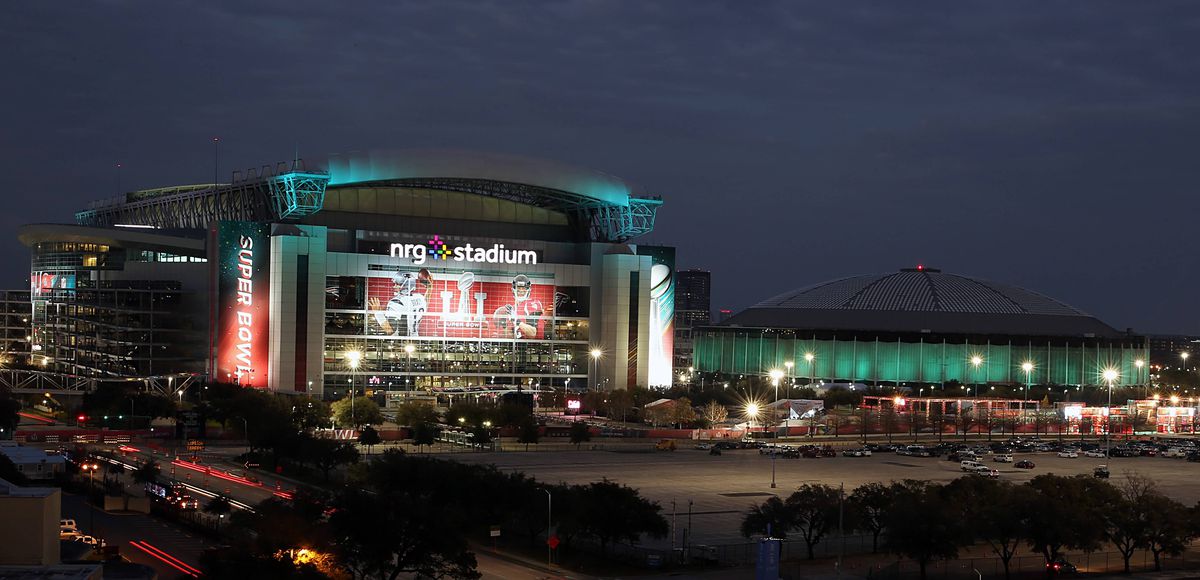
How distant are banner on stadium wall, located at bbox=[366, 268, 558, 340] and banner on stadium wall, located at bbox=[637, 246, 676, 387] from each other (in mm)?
10892

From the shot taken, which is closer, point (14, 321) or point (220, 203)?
point (220, 203)

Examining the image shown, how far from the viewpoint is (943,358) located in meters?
157

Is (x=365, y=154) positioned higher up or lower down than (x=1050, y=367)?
higher up

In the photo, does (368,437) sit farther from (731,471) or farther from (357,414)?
(731,471)

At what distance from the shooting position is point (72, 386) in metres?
132

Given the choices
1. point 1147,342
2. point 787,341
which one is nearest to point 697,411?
point 787,341

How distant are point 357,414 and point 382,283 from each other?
115 ft

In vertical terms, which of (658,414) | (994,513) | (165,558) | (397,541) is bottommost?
Result: (165,558)

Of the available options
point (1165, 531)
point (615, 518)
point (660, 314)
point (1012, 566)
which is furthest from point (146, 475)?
point (660, 314)

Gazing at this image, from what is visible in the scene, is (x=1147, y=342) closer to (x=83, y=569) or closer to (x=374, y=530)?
(x=374, y=530)

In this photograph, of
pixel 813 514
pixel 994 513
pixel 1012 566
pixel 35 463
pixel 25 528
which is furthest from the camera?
pixel 35 463

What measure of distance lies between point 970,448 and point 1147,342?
242 ft

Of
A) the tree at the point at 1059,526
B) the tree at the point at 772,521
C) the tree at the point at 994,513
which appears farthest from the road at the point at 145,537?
the tree at the point at 1059,526

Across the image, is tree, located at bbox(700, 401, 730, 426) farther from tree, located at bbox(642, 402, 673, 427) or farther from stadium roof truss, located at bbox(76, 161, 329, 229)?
stadium roof truss, located at bbox(76, 161, 329, 229)
